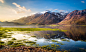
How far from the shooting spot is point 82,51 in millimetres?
13344

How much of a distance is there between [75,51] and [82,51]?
1360mm

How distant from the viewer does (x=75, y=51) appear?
44.0ft
